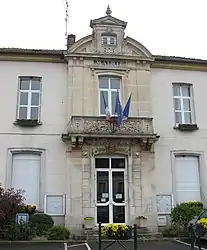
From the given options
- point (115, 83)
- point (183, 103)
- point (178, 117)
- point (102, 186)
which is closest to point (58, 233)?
point (102, 186)

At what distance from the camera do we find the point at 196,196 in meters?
15.4

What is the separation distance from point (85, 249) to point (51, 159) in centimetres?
491

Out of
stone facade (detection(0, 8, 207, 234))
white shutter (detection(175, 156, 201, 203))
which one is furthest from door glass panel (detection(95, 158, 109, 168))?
white shutter (detection(175, 156, 201, 203))

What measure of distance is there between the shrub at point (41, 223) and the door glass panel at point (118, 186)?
2.87 m

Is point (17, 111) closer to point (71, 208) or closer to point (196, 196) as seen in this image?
point (71, 208)

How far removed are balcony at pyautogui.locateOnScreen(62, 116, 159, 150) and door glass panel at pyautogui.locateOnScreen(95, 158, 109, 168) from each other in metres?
1.01

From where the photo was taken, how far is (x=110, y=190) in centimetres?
1461

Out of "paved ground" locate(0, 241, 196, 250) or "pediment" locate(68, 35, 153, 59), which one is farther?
"pediment" locate(68, 35, 153, 59)

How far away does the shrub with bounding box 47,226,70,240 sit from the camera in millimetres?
12670

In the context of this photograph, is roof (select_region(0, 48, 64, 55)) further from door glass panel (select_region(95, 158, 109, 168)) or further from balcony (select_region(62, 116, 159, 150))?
door glass panel (select_region(95, 158, 109, 168))

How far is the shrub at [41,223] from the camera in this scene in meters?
12.8

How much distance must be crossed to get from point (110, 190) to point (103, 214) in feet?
3.32

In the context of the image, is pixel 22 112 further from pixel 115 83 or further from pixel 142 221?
pixel 142 221

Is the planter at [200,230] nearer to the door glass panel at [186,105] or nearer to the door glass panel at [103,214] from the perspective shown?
the door glass panel at [103,214]
